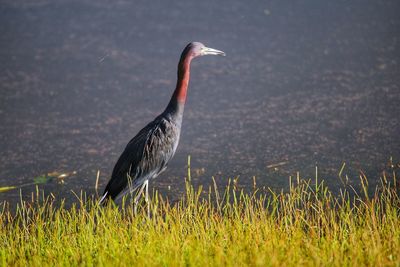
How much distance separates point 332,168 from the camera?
5910 millimetres

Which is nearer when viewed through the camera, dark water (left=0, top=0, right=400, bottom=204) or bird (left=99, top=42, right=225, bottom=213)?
bird (left=99, top=42, right=225, bottom=213)

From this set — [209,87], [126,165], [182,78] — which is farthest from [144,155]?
[209,87]

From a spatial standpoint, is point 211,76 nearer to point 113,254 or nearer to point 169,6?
point 169,6

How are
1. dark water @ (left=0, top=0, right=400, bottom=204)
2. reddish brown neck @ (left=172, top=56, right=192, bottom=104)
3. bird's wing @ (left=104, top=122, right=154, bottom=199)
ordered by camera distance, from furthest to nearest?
dark water @ (left=0, top=0, right=400, bottom=204), reddish brown neck @ (left=172, top=56, right=192, bottom=104), bird's wing @ (left=104, top=122, right=154, bottom=199)

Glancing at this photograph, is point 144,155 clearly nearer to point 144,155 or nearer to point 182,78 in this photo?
point 144,155

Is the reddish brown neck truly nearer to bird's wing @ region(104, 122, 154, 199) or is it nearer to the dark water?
bird's wing @ region(104, 122, 154, 199)

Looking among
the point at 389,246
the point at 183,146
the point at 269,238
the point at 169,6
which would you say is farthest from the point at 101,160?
the point at 169,6

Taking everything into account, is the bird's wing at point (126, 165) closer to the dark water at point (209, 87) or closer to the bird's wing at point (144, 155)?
the bird's wing at point (144, 155)

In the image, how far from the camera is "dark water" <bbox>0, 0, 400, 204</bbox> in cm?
639

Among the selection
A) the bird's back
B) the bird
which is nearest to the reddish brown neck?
the bird

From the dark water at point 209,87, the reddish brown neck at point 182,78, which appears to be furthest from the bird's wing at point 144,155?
the dark water at point 209,87

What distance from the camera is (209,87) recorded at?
8719 mm

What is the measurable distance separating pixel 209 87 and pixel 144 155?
401cm

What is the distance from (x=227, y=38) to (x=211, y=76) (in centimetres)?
123
